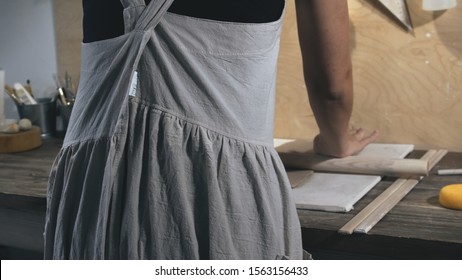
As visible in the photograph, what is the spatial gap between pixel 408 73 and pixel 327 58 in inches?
18.8

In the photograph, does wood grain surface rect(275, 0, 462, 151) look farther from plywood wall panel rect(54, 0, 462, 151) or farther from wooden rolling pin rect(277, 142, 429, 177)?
wooden rolling pin rect(277, 142, 429, 177)

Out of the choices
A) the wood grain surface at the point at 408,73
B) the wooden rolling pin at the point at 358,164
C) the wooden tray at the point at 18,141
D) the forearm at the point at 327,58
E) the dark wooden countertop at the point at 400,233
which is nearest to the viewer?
the dark wooden countertop at the point at 400,233

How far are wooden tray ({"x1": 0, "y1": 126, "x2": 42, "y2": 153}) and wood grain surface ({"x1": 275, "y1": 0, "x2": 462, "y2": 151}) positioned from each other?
750 millimetres

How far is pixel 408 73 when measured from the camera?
5.00 ft

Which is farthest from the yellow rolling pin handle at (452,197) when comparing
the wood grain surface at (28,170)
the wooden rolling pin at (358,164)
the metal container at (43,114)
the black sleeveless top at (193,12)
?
the metal container at (43,114)

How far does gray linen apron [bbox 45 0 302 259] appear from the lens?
828 mm

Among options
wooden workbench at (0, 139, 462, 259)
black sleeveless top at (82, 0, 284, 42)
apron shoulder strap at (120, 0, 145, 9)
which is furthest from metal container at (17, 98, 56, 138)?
apron shoulder strap at (120, 0, 145, 9)

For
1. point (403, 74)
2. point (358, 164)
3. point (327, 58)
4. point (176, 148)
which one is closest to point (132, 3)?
point (176, 148)

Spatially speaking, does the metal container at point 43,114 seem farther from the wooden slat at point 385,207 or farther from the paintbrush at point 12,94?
the wooden slat at point 385,207

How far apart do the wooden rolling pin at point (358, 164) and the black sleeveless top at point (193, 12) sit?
503 mm

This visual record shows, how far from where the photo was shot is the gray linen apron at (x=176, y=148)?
828 mm

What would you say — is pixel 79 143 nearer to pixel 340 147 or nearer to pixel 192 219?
pixel 192 219

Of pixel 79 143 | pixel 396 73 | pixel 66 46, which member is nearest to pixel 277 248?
pixel 79 143

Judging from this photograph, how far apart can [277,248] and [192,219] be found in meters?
0.13
